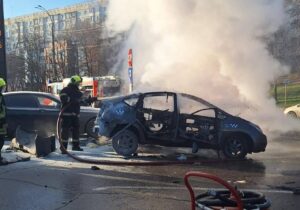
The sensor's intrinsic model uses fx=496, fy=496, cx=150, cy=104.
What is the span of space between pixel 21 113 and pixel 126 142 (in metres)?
4.95

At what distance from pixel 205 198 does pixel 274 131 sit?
12609mm

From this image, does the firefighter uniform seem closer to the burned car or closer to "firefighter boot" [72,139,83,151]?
"firefighter boot" [72,139,83,151]

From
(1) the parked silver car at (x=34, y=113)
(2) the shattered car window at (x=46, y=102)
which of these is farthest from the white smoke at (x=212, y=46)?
(2) the shattered car window at (x=46, y=102)

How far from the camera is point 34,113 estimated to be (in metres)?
14.8

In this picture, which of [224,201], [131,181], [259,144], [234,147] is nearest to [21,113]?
[234,147]

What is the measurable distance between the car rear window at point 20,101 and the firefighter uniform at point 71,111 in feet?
10.5

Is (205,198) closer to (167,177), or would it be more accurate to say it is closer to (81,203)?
(81,203)

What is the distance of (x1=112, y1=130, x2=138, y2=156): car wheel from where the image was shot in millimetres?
11125

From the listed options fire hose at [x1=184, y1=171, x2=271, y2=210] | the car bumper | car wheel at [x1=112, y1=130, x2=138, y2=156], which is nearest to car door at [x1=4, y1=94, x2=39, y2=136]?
car wheel at [x1=112, y1=130, x2=138, y2=156]

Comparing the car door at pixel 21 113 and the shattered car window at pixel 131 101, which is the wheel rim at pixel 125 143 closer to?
the shattered car window at pixel 131 101

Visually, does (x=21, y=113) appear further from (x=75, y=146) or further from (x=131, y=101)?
(x=131, y=101)

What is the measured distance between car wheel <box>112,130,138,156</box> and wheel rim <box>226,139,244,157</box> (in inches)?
81.2

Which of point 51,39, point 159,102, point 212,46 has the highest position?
point 51,39

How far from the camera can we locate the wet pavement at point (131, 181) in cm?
705
